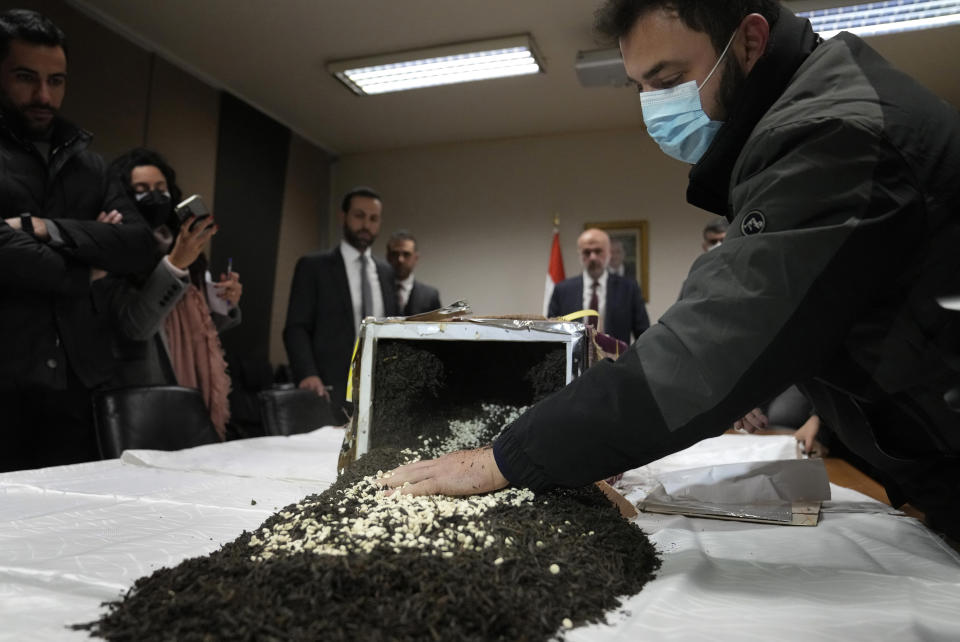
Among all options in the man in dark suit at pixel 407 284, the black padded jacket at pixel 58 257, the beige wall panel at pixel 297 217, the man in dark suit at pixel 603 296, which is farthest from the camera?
the beige wall panel at pixel 297 217

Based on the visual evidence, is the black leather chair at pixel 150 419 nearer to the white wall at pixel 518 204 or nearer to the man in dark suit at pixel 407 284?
the man in dark suit at pixel 407 284

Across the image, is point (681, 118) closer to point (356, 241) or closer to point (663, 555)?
point (663, 555)

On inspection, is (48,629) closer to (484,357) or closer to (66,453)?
(484,357)

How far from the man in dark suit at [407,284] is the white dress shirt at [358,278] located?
0.62m

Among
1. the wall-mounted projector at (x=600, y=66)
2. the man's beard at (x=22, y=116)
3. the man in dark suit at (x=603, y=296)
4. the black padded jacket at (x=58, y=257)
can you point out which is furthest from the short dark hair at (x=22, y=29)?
the man in dark suit at (x=603, y=296)

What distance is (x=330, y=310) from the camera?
3365mm

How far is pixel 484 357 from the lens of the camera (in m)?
1.57

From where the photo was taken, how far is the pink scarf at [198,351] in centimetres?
270

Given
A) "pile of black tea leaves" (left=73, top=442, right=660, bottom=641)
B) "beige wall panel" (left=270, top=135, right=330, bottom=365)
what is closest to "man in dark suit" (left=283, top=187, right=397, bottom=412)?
"beige wall panel" (left=270, top=135, right=330, bottom=365)

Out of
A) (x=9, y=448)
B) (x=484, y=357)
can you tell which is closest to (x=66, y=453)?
(x=9, y=448)

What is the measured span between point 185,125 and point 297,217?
1.55m

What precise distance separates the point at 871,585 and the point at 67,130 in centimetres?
239

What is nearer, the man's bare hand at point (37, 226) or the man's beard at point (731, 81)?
the man's beard at point (731, 81)

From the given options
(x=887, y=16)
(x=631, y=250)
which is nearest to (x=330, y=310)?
(x=631, y=250)
